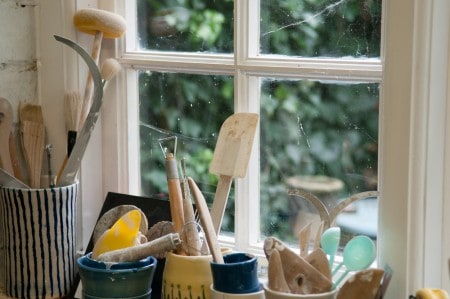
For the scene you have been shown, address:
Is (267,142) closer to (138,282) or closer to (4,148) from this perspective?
(138,282)

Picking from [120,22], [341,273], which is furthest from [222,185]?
[120,22]

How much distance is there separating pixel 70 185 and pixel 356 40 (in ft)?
1.93

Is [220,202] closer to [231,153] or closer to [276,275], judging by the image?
[231,153]

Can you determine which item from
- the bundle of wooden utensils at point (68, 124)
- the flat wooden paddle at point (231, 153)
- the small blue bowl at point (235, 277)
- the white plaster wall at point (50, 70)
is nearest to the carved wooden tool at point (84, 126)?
the bundle of wooden utensils at point (68, 124)

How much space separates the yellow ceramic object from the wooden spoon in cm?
28

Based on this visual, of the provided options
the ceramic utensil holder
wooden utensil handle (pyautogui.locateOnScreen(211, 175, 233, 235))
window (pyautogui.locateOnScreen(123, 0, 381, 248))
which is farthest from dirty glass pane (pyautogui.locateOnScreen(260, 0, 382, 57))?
the ceramic utensil holder

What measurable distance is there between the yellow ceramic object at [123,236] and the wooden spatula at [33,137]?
246 millimetres

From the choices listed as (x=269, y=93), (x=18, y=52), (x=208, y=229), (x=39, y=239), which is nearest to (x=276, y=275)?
(x=208, y=229)

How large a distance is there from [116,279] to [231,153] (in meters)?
0.29

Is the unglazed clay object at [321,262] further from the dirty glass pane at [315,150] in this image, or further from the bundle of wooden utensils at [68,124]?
the bundle of wooden utensils at [68,124]

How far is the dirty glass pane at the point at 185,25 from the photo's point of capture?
1.59 metres

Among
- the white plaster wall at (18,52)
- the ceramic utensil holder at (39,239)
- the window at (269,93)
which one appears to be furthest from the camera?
the white plaster wall at (18,52)

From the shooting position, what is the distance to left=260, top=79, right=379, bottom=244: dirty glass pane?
56.7 inches

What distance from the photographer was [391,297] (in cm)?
133
